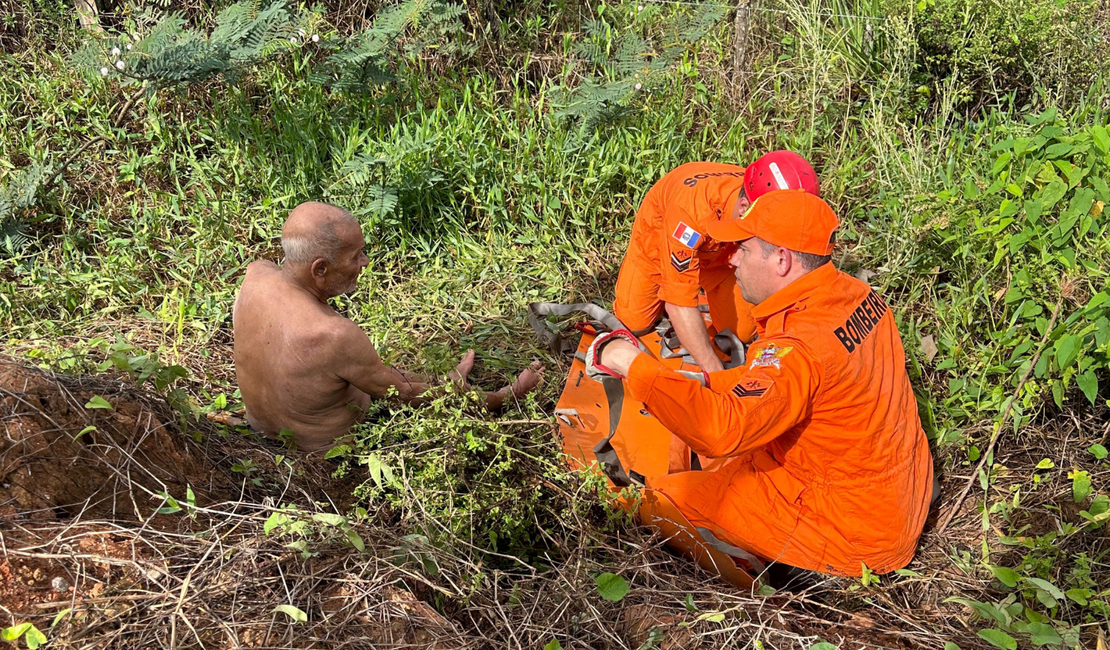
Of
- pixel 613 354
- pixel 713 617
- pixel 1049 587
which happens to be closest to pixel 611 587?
pixel 713 617

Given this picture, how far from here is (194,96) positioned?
553 centimetres

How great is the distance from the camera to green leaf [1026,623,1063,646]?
8.07 ft

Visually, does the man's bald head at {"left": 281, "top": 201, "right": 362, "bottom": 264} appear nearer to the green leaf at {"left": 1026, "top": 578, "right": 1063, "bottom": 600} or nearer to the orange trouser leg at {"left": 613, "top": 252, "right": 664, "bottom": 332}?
the orange trouser leg at {"left": 613, "top": 252, "right": 664, "bottom": 332}

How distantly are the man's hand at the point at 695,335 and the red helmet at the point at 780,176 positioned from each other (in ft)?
2.34

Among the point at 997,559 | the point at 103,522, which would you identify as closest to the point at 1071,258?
the point at 997,559

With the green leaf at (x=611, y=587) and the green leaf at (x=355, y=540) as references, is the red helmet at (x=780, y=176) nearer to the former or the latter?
the green leaf at (x=611, y=587)

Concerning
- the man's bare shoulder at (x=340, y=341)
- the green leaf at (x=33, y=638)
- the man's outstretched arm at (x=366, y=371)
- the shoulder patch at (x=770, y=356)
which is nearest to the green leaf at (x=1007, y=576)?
the shoulder patch at (x=770, y=356)

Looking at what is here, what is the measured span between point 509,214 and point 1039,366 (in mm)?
2999

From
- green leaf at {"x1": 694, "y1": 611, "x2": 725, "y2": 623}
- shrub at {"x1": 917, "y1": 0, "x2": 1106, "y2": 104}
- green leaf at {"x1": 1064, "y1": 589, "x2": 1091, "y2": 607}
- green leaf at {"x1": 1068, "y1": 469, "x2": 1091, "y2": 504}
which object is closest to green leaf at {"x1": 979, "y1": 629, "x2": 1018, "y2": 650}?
green leaf at {"x1": 1064, "y1": 589, "x2": 1091, "y2": 607}

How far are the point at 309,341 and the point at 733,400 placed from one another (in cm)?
167

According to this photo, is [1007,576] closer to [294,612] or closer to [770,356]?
[770,356]

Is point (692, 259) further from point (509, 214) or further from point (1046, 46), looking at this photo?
point (1046, 46)

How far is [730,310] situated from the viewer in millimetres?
4168

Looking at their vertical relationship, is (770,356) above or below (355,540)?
above
